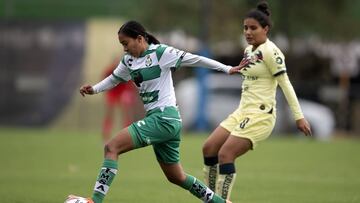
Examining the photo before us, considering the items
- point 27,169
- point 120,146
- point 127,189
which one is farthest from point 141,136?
point 27,169

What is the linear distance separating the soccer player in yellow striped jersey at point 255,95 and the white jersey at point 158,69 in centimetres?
90

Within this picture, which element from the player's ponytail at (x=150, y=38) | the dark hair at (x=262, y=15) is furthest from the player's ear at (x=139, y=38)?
the dark hair at (x=262, y=15)

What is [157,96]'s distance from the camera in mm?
9906

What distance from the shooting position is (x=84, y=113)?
1326 inches

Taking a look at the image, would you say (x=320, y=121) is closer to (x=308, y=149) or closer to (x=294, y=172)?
(x=308, y=149)

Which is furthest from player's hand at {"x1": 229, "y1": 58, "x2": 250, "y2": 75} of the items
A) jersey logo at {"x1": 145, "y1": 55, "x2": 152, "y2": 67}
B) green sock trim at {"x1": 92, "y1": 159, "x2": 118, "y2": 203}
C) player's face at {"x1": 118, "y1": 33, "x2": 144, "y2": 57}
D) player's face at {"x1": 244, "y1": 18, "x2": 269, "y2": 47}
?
green sock trim at {"x1": 92, "y1": 159, "x2": 118, "y2": 203}

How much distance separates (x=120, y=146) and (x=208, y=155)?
181 centimetres

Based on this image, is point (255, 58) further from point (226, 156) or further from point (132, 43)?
point (132, 43)

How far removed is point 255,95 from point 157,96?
5.02 ft

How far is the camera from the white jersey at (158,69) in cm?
991

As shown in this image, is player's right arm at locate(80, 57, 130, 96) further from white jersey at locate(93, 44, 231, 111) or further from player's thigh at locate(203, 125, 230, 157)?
player's thigh at locate(203, 125, 230, 157)

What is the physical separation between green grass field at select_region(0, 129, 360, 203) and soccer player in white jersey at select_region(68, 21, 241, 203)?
1866 millimetres

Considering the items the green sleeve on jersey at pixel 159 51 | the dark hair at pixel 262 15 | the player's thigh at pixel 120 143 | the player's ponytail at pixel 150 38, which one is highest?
the dark hair at pixel 262 15

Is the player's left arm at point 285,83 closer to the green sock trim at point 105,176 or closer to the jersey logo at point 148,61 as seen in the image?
the jersey logo at point 148,61
